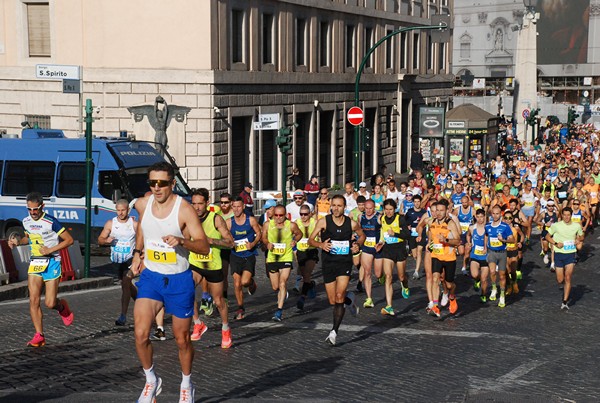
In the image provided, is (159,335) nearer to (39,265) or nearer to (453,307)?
(39,265)

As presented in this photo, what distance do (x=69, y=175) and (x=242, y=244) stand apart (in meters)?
8.78

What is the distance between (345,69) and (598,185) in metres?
14.7

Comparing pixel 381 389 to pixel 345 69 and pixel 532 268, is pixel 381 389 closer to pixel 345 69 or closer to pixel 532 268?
pixel 532 268

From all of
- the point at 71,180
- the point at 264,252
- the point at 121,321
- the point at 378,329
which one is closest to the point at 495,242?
the point at 378,329

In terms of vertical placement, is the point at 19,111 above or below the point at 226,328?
above

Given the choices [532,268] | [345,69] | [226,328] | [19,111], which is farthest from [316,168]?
[226,328]

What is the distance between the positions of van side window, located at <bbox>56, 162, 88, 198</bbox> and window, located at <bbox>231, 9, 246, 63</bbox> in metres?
10.3

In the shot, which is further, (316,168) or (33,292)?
(316,168)

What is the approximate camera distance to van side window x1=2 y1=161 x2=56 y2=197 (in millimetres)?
21812

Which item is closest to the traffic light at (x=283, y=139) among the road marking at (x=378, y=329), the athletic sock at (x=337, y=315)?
the road marking at (x=378, y=329)

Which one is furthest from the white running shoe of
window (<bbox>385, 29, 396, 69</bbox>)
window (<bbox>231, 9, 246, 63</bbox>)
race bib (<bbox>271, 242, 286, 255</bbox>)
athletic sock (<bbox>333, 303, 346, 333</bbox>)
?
window (<bbox>385, 29, 396, 69</bbox>)

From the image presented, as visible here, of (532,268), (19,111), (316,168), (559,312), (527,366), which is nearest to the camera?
(527,366)

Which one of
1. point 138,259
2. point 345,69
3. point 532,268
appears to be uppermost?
point 345,69

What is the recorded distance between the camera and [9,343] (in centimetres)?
1151
